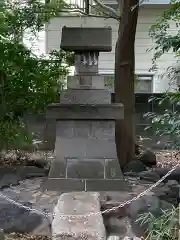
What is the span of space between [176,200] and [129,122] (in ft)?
14.6

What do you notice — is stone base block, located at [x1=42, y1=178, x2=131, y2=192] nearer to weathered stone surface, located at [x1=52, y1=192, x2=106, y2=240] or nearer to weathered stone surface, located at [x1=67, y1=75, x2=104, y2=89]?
weathered stone surface, located at [x1=52, y1=192, x2=106, y2=240]

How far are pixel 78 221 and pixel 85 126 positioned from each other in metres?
2.87

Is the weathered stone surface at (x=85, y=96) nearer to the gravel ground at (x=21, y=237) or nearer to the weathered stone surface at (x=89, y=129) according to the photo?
the weathered stone surface at (x=89, y=129)

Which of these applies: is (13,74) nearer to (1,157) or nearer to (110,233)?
(1,157)

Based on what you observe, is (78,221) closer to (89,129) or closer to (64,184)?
(64,184)

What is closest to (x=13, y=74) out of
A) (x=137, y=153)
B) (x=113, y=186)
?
(x=113, y=186)

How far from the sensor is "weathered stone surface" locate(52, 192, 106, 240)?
4.48 m

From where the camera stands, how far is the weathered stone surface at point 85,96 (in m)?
7.62

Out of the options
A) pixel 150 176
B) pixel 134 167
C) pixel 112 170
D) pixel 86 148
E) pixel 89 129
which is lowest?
pixel 134 167

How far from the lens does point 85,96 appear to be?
7.64m

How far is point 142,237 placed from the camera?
16.5 ft

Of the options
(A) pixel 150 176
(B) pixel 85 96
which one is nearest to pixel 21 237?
(B) pixel 85 96

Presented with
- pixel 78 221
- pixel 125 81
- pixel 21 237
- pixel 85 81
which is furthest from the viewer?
pixel 125 81

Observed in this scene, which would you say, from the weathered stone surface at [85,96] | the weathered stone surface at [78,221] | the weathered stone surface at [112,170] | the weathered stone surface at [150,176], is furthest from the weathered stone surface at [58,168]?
the weathered stone surface at [150,176]
